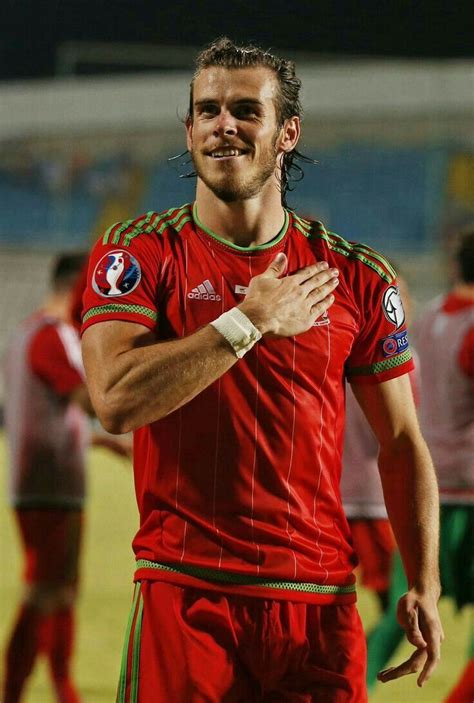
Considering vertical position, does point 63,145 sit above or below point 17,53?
below

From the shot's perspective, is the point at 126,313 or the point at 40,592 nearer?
the point at 126,313

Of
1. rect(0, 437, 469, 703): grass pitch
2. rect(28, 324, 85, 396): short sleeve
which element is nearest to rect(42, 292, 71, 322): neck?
rect(28, 324, 85, 396): short sleeve

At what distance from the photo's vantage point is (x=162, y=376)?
6.46 feet

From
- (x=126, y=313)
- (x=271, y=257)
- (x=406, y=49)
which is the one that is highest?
(x=406, y=49)

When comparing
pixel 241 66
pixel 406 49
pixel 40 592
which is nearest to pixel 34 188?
pixel 406 49

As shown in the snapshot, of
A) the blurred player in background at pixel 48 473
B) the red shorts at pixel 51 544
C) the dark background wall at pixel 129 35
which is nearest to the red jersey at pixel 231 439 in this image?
the blurred player in background at pixel 48 473

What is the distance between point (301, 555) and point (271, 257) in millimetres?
556

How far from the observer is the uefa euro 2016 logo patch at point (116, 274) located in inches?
82.6

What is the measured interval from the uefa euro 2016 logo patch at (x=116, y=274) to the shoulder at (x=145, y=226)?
0.04m

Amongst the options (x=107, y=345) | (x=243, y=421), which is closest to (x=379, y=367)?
(x=243, y=421)

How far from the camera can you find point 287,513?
2.16 metres

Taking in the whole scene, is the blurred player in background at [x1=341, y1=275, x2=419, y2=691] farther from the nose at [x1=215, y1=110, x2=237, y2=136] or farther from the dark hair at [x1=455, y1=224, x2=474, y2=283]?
the nose at [x1=215, y1=110, x2=237, y2=136]

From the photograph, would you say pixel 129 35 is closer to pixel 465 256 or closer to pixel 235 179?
pixel 465 256

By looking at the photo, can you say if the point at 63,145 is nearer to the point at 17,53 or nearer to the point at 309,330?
the point at 17,53
